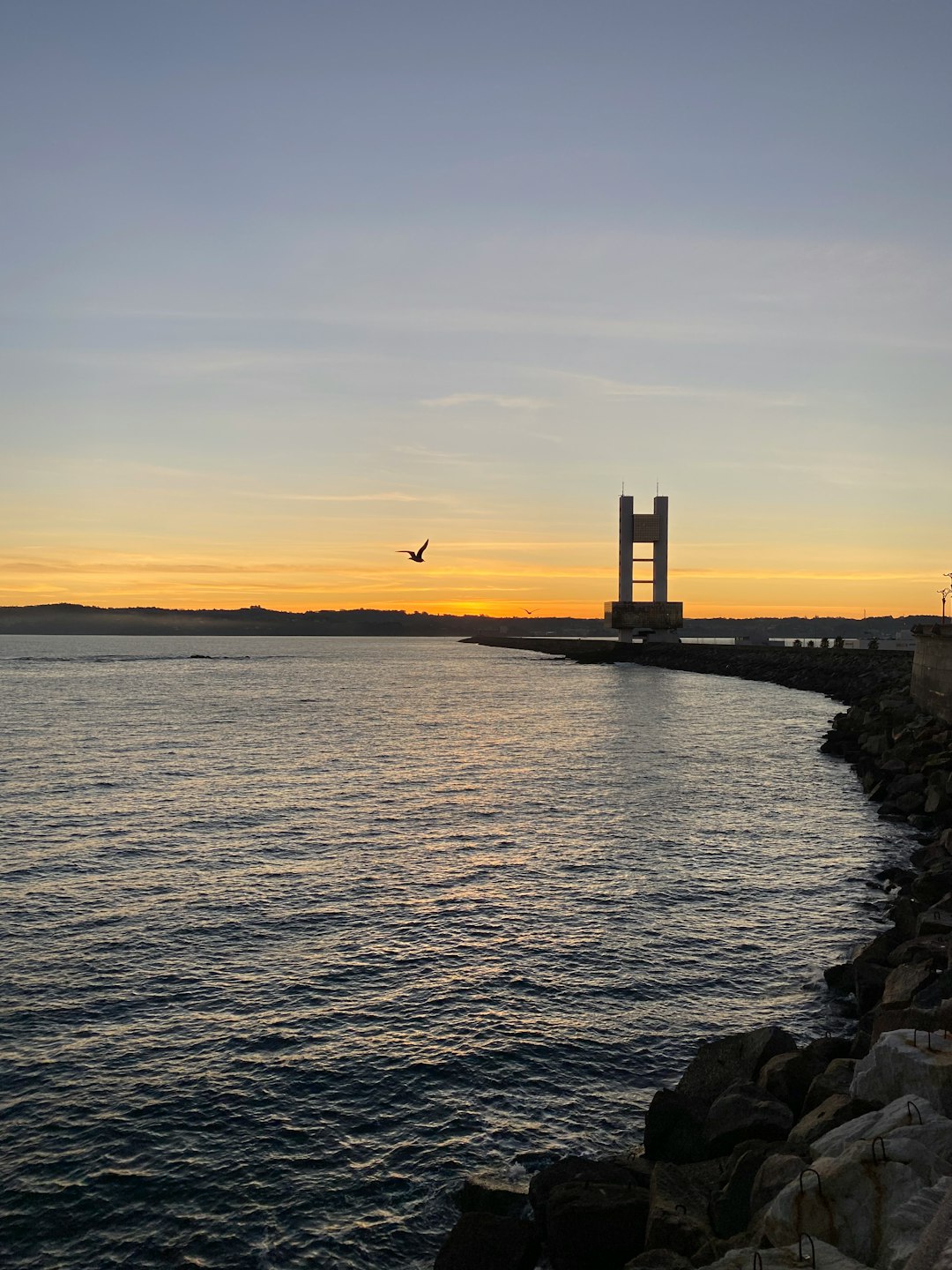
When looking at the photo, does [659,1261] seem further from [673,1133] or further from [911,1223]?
[673,1133]

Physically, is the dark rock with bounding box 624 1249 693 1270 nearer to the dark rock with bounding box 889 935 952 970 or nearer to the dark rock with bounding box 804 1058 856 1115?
the dark rock with bounding box 804 1058 856 1115

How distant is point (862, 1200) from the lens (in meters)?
6.53

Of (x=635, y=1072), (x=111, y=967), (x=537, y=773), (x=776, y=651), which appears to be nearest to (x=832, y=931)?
(x=635, y=1072)

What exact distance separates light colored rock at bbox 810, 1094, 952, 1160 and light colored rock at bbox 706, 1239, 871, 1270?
1156mm

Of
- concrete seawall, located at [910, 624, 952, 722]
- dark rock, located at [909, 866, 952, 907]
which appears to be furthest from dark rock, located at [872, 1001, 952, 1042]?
concrete seawall, located at [910, 624, 952, 722]

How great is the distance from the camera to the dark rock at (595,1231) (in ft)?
25.0

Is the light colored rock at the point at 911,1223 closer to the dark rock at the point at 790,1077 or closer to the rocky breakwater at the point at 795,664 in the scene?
the dark rock at the point at 790,1077

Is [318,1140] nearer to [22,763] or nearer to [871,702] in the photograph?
[22,763]

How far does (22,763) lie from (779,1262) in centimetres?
3901

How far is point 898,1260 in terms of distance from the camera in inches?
233

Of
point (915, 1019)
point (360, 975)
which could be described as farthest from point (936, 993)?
point (360, 975)

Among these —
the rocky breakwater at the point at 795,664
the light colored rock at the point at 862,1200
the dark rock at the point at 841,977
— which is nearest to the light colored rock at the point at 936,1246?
the light colored rock at the point at 862,1200

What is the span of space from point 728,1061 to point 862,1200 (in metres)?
4.19

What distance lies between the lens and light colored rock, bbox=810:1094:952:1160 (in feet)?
24.0
